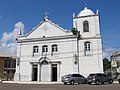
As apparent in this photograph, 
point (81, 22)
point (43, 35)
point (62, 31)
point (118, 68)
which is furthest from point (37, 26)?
point (118, 68)

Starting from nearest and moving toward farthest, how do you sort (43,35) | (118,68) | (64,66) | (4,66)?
(64,66)
(43,35)
(118,68)
(4,66)

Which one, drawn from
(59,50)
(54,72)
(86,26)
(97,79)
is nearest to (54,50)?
(59,50)

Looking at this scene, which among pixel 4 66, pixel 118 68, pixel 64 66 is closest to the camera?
pixel 64 66

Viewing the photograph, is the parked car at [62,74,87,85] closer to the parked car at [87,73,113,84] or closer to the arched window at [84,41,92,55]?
the parked car at [87,73,113,84]

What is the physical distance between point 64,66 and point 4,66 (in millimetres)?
24623

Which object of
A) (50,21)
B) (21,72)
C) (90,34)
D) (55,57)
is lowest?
(21,72)

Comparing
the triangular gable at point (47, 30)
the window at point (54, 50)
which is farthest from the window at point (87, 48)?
the window at point (54, 50)

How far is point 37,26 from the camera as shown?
1599 inches

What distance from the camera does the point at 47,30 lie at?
131ft

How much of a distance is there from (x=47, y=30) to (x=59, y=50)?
Answer: 4372 mm

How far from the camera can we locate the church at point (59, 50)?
3703 centimetres

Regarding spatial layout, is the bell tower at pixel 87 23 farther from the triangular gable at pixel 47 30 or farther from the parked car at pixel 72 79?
the parked car at pixel 72 79

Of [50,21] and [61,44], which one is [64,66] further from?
[50,21]

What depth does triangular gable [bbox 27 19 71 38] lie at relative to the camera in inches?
1538
